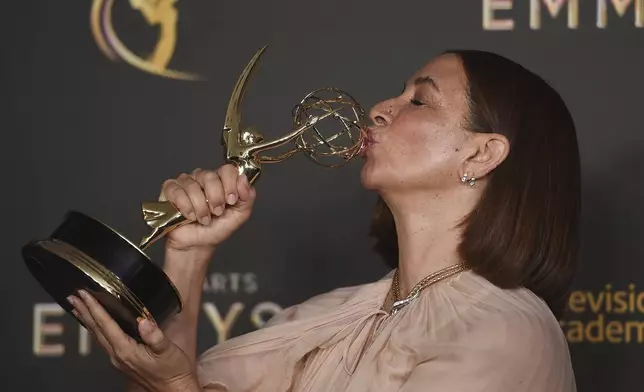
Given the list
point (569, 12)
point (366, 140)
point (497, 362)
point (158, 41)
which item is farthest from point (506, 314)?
point (158, 41)

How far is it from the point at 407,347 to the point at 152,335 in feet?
1.09

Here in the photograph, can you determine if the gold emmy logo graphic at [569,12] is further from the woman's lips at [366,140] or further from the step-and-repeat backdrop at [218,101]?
the woman's lips at [366,140]

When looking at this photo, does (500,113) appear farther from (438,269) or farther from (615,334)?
(615,334)

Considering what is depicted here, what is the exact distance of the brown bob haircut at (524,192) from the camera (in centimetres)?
160

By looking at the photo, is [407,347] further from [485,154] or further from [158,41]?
[158,41]

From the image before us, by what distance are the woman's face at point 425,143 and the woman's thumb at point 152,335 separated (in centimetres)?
37

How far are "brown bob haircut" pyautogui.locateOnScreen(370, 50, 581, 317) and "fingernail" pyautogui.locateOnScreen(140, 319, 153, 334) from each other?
45 cm

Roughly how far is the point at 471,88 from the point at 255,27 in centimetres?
77

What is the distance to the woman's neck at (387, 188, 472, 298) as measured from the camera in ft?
5.43

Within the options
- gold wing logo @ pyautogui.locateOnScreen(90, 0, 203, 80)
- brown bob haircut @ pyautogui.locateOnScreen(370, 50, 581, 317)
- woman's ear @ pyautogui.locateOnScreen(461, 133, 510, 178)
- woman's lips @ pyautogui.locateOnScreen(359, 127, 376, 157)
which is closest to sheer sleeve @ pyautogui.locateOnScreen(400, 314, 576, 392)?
brown bob haircut @ pyautogui.locateOnScreen(370, 50, 581, 317)

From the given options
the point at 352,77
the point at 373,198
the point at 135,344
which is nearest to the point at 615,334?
the point at 373,198

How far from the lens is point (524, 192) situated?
1.62m

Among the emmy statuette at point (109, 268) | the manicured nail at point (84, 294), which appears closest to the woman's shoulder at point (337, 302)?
the emmy statuette at point (109, 268)

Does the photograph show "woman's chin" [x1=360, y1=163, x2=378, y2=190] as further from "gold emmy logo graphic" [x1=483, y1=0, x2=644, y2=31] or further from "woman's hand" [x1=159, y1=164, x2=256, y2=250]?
"gold emmy logo graphic" [x1=483, y1=0, x2=644, y2=31]
